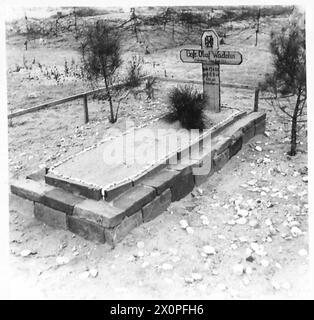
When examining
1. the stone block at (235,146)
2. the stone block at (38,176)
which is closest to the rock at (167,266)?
the stone block at (38,176)

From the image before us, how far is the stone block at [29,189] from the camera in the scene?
439cm

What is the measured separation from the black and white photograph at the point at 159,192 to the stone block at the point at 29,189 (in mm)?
19

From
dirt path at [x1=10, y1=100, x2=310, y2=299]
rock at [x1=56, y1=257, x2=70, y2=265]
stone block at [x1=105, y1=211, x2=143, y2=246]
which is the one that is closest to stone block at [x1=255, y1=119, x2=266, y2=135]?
dirt path at [x1=10, y1=100, x2=310, y2=299]

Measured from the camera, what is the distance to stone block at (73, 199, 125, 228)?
3.87 m

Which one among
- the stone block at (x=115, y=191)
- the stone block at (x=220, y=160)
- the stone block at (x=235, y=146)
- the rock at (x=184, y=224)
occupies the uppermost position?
the stone block at (x=235, y=146)

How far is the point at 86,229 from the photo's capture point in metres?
4.05

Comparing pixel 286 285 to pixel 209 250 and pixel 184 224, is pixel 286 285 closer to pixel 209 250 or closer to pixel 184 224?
pixel 209 250

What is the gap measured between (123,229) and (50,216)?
0.83 m

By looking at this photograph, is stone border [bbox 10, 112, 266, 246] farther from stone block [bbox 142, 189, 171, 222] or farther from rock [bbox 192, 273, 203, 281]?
rock [bbox 192, 273, 203, 281]

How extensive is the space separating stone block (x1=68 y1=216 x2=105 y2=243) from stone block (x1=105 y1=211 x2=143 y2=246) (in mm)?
71

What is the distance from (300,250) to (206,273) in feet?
3.04

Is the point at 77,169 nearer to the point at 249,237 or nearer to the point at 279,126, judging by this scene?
the point at 249,237

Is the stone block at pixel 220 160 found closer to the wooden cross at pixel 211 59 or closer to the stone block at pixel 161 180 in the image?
the stone block at pixel 161 180

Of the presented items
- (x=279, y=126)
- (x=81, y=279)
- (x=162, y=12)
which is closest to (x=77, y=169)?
(x=81, y=279)
